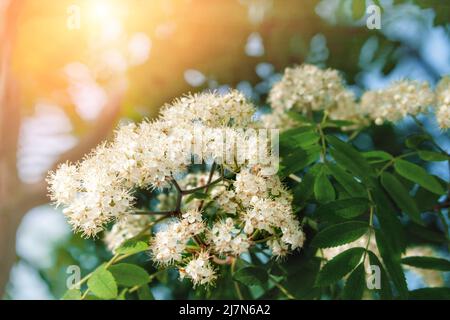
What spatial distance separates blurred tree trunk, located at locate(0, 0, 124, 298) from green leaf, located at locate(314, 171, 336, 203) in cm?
222

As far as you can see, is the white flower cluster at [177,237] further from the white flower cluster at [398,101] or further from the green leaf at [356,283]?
the white flower cluster at [398,101]

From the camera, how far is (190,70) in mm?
3852

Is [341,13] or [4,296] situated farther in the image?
[4,296]

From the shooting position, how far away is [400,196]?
224cm

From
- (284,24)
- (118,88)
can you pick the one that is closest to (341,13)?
(284,24)

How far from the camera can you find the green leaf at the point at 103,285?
79.5 inches

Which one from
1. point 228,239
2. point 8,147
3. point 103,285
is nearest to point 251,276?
point 228,239

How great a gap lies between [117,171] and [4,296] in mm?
2557

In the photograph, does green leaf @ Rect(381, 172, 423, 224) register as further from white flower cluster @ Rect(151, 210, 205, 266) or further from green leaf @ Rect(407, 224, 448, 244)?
white flower cluster @ Rect(151, 210, 205, 266)

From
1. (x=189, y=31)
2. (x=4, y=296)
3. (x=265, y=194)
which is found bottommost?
(x=4, y=296)

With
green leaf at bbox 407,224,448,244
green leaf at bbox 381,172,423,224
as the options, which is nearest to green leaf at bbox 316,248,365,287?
green leaf at bbox 381,172,423,224

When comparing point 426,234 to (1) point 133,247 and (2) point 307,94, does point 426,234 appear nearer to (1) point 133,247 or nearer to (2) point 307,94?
(2) point 307,94

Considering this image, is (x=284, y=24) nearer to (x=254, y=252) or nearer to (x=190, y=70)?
(x=190, y=70)

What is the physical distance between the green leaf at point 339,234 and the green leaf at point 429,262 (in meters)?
0.25
